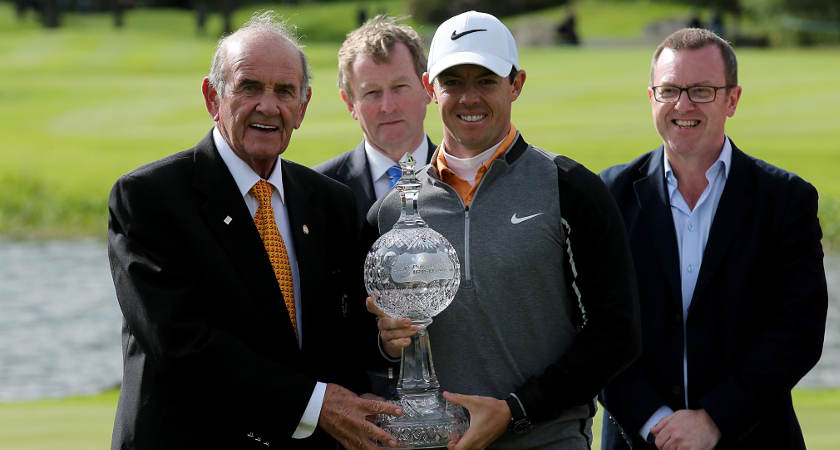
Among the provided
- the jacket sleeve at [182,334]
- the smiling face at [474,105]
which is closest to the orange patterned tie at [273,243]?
the jacket sleeve at [182,334]

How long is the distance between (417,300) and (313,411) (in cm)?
41

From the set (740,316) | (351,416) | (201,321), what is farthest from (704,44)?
(201,321)

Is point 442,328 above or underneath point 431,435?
above

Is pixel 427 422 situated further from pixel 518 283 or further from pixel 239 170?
pixel 239 170

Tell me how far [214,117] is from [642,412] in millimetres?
1559

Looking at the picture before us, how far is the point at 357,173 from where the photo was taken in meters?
4.58

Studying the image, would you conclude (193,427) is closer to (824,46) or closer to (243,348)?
(243,348)

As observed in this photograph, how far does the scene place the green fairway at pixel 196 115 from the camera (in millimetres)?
17969

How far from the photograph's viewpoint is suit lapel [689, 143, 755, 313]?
11.7 ft

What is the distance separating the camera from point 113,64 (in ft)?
97.8

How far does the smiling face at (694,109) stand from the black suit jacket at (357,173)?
1197mm

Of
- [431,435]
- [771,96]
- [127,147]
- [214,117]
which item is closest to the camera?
[431,435]

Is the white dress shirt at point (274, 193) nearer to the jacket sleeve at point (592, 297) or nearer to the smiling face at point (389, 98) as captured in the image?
the jacket sleeve at point (592, 297)

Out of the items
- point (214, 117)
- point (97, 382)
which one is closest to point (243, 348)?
point (214, 117)
